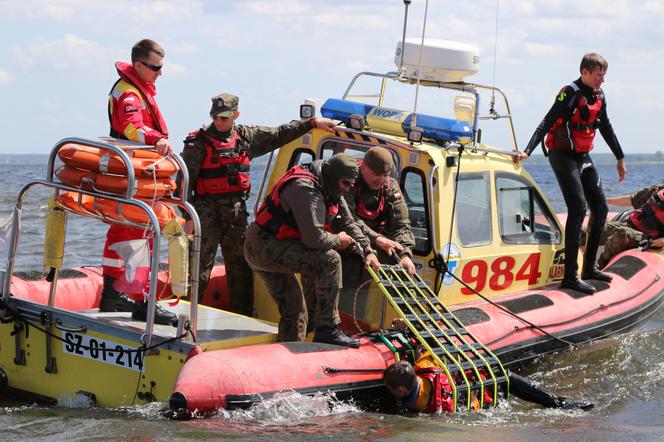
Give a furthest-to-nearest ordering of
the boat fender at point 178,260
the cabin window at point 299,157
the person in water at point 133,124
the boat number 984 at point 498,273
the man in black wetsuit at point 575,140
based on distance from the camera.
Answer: the man in black wetsuit at point 575,140, the cabin window at point 299,157, the boat number 984 at point 498,273, the person in water at point 133,124, the boat fender at point 178,260

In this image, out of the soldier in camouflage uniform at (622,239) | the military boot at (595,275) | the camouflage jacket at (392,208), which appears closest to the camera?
the camouflage jacket at (392,208)

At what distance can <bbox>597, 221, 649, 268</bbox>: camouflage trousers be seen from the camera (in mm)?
10445

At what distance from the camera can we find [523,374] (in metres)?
8.38

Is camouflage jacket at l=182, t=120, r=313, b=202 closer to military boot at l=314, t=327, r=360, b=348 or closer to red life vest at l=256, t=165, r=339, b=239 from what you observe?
red life vest at l=256, t=165, r=339, b=239

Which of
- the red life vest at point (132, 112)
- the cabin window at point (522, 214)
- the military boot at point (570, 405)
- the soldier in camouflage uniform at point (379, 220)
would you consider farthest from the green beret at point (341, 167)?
the military boot at point (570, 405)

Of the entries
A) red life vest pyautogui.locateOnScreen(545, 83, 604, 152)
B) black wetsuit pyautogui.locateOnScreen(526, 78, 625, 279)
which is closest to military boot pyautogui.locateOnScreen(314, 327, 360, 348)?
black wetsuit pyautogui.locateOnScreen(526, 78, 625, 279)

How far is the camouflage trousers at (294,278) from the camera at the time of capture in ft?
21.8

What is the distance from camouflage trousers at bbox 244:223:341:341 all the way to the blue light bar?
1.68 meters

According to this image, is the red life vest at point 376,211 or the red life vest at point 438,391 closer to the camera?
the red life vest at point 438,391

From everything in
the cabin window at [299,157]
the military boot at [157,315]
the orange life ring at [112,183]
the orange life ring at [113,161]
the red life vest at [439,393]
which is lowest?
the red life vest at [439,393]

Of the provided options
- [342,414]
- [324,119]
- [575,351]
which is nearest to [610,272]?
[575,351]

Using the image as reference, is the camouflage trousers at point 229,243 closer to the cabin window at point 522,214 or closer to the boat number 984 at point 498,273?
the boat number 984 at point 498,273

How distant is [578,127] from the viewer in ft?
29.2

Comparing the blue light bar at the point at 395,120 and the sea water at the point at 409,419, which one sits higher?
the blue light bar at the point at 395,120
